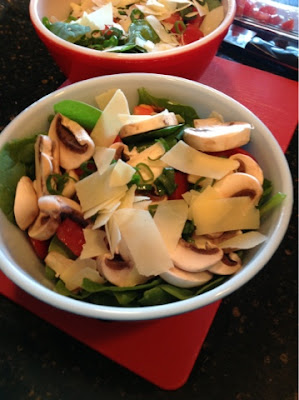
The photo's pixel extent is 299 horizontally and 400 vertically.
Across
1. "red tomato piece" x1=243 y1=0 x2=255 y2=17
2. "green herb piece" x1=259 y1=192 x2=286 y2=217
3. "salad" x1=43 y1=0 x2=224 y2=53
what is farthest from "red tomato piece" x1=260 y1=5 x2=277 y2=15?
"green herb piece" x1=259 y1=192 x2=286 y2=217

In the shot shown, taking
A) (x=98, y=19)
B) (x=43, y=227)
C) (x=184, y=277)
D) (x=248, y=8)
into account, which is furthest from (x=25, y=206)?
(x=248, y=8)

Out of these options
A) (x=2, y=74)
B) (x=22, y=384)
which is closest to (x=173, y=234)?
(x=22, y=384)

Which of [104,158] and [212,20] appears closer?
[104,158]

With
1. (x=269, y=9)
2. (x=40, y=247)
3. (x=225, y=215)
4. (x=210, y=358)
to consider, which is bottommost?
(x=210, y=358)

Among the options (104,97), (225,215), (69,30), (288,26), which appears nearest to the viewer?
(225,215)

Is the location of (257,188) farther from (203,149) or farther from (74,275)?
(74,275)

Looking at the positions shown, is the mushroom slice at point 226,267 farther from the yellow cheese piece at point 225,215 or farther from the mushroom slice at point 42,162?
the mushroom slice at point 42,162

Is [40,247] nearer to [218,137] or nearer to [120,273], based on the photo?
[120,273]
